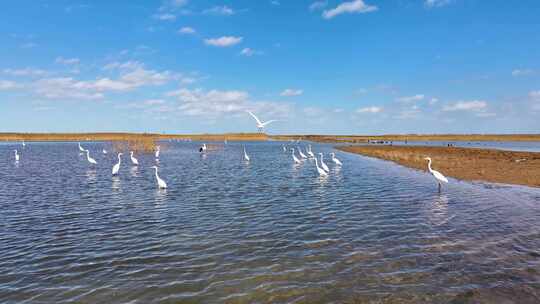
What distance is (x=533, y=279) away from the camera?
713 cm

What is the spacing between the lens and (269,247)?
30.3 ft

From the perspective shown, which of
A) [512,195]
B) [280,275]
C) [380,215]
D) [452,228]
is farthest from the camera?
[512,195]

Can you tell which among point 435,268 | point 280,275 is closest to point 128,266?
point 280,275

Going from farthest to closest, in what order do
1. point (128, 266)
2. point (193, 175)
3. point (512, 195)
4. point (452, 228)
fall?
point (193, 175)
point (512, 195)
point (452, 228)
point (128, 266)

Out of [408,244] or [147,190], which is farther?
[147,190]

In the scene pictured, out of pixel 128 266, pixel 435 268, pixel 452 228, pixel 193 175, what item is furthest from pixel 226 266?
pixel 193 175

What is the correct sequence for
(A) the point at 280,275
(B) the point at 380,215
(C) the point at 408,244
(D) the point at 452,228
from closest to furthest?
(A) the point at 280,275
(C) the point at 408,244
(D) the point at 452,228
(B) the point at 380,215

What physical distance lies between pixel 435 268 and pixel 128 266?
7.18 m

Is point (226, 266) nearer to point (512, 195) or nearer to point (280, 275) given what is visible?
point (280, 275)

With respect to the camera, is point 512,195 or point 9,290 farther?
point 512,195

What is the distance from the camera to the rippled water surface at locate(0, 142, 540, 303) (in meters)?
6.69

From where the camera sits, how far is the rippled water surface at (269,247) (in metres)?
6.69

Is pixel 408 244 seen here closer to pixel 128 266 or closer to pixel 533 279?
pixel 533 279

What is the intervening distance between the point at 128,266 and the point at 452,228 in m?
9.90
